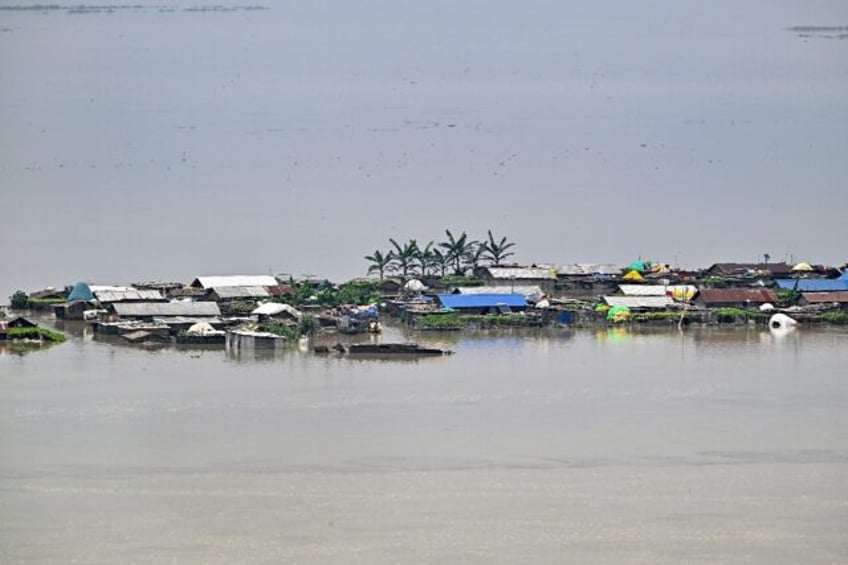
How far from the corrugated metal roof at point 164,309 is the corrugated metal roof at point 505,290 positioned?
6.36ft

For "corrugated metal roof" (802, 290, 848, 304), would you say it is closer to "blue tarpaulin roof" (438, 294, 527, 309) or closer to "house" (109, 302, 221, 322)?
"blue tarpaulin roof" (438, 294, 527, 309)

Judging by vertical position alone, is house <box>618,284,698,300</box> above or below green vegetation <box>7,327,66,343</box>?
above

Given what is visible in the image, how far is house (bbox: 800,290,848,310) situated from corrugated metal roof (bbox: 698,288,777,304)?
0.23 m

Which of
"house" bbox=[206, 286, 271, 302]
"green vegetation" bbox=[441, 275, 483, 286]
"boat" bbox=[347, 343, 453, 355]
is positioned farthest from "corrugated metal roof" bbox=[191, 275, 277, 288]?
"boat" bbox=[347, 343, 453, 355]

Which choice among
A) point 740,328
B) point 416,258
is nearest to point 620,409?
point 740,328

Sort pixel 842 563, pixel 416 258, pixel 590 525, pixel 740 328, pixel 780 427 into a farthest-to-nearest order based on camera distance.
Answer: pixel 416 258, pixel 740 328, pixel 780 427, pixel 590 525, pixel 842 563

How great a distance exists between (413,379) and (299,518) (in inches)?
122

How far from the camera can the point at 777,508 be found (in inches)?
241

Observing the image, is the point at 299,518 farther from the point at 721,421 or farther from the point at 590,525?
the point at 721,421

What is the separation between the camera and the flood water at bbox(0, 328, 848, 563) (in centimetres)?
566

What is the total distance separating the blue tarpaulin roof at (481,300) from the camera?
11.8 metres

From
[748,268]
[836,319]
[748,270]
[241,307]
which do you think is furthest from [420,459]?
[748,268]

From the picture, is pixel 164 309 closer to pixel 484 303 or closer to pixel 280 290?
pixel 280 290

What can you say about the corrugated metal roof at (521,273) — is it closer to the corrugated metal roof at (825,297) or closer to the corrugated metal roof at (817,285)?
the corrugated metal roof at (817,285)
